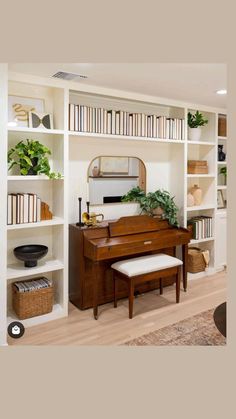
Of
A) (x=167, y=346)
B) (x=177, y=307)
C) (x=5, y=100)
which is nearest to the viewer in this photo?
(x=5, y=100)

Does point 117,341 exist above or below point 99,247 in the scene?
below

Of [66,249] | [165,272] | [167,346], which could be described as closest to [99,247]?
[66,249]

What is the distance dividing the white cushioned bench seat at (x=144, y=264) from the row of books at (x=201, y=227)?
1.02 meters

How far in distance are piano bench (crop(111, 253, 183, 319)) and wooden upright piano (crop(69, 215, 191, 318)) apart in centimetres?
10

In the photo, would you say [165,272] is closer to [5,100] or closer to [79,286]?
[79,286]

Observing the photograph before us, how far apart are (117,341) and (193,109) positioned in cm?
294

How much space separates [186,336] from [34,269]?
1495 mm

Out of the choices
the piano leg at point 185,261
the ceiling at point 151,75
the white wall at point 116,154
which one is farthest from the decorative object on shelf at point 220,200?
the ceiling at point 151,75

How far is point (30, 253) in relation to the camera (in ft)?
9.85

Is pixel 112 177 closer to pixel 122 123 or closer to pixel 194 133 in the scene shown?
pixel 122 123

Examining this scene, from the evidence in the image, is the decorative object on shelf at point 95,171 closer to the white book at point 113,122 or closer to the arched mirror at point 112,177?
the arched mirror at point 112,177

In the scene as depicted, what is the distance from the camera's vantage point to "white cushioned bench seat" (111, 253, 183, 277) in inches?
124

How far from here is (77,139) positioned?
11.6 ft

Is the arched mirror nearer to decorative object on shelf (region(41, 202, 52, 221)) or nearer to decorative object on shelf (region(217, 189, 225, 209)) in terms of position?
decorative object on shelf (region(41, 202, 52, 221))
